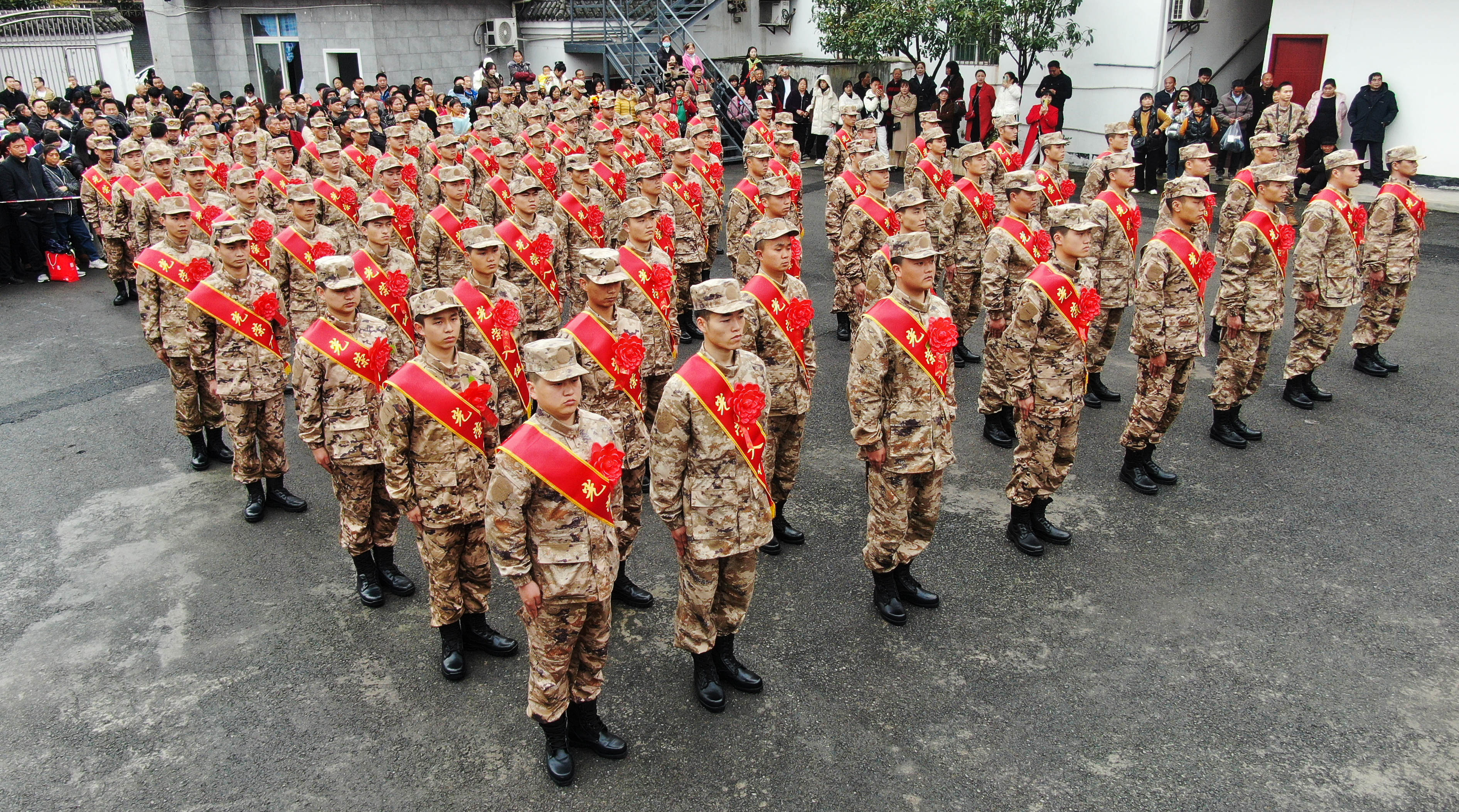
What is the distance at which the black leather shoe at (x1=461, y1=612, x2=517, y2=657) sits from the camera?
17.0ft

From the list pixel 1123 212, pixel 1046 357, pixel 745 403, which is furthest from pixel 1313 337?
pixel 745 403

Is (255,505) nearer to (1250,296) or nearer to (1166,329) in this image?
(1166,329)

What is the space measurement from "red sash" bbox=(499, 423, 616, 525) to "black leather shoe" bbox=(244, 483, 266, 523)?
12.3ft

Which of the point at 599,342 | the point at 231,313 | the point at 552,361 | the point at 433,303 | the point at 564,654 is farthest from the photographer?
the point at 231,313

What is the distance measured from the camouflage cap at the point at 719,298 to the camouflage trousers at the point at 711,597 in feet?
3.73

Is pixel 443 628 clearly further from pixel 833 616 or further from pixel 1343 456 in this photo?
pixel 1343 456

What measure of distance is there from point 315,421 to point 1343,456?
724 centimetres

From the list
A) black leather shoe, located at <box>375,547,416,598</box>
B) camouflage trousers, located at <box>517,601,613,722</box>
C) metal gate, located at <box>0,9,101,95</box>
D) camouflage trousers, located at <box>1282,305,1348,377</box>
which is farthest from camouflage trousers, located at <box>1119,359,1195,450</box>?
metal gate, located at <box>0,9,101,95</box>

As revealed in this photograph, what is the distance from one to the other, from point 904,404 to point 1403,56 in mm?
15571

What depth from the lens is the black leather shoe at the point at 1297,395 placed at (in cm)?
829

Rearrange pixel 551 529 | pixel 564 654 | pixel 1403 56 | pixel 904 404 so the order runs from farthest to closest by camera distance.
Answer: pixel 1403 56
pixel 904 404
pixel 564 654
pixel 551 529

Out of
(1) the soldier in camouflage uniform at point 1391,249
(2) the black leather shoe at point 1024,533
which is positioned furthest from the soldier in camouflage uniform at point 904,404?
(1) the soldier in camouflage uniform at point 1391,249

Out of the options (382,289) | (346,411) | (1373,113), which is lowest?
(346,411)

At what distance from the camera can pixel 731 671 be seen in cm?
486
